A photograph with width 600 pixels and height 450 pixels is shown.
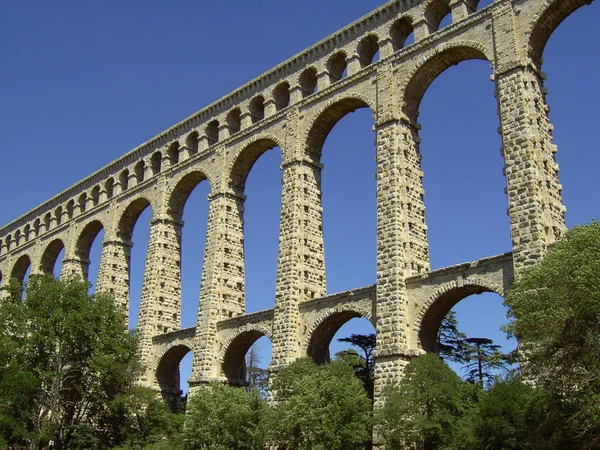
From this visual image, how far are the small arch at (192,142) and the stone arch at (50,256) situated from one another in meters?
16.7

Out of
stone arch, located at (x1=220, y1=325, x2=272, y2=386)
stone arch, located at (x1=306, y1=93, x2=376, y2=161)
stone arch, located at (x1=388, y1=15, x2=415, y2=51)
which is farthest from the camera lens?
stone arch, located at (x1=220, y1=325, x2=272, y2=386)

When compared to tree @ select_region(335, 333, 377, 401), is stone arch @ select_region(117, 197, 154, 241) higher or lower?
higher

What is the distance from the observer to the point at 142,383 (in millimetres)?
36844

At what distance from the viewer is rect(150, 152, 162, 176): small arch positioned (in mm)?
43906

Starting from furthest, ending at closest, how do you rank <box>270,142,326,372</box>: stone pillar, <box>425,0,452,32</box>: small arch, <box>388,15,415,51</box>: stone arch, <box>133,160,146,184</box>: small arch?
<box>133,160,146,184</box>: small arch
<box>388,15,415,51</box>: stone arch
<box>425,0,452,32</box>: small arch
<box>270,142,326,372</box>: stone pillar

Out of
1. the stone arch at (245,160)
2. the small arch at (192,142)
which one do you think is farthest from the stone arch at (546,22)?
the small arch at (192,142)

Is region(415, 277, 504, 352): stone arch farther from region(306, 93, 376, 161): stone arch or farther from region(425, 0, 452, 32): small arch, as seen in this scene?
region(425, 0, 452, 32): small arch

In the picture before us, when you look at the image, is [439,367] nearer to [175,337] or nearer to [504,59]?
[504,59]

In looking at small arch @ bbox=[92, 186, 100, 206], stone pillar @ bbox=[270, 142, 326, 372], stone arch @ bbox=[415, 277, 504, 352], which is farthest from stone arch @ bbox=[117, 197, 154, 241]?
stone arch @ bbox=[415, 277, 504, 352]

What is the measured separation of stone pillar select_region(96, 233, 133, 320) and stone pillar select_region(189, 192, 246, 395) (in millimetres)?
10401

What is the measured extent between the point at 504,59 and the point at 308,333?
13882 millimetres

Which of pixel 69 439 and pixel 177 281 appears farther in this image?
pixel 177 281

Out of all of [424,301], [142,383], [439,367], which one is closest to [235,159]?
[142,383]

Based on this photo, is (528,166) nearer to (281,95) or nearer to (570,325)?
(570,325)
